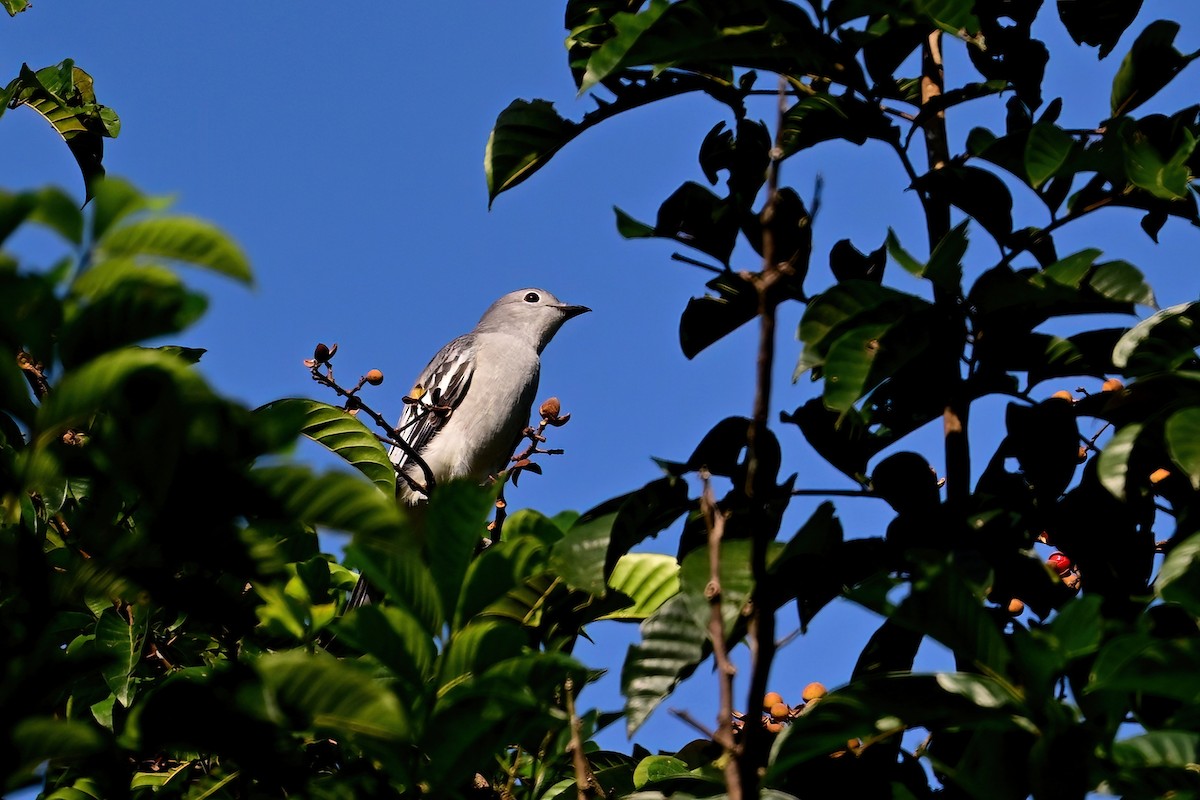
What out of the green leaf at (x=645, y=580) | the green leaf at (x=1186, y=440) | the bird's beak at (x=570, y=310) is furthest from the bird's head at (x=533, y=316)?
the green leaf at (x=1186, y=440)

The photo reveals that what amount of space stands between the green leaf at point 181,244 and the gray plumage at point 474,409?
20.5ft

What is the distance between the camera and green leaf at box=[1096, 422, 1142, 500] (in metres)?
2.14

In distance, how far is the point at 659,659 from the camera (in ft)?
→ 6.66

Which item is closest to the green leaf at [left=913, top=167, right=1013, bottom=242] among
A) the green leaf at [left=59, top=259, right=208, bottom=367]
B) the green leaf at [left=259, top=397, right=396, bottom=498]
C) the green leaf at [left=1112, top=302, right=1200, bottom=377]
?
the green leaf at [left=1112, top=302, right=1200, bottom=377]

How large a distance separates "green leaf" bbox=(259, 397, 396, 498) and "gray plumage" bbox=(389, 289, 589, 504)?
11.5 feet

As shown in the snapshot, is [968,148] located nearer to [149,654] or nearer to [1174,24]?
[1174,24]

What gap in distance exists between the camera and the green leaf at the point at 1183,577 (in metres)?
1.79

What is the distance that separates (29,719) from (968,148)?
190 centimetres

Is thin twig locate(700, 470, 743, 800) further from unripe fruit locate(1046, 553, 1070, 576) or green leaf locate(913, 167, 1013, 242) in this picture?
unripe fruit locate(1046, 553, 1070, 576)

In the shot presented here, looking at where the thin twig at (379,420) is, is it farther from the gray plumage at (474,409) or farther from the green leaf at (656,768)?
the gray plumage at (474,409)

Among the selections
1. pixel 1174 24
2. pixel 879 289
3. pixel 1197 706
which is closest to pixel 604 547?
pixel 879 289

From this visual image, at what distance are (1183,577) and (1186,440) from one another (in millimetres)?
277

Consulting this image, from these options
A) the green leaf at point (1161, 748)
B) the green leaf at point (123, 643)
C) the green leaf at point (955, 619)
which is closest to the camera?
the green leaf at point (1161, 748)

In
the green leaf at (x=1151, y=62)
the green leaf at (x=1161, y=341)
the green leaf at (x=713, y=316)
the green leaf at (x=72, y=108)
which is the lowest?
the green leaf at (x=1161, y=341)
